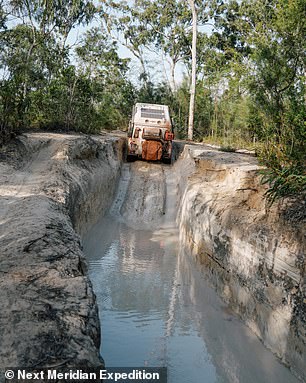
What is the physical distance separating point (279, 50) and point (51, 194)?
40.1ft

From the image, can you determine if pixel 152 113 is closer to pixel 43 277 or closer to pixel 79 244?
pixel 79 244

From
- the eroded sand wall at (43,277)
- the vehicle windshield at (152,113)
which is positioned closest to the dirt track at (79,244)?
the eroded sand wall at (43,277)

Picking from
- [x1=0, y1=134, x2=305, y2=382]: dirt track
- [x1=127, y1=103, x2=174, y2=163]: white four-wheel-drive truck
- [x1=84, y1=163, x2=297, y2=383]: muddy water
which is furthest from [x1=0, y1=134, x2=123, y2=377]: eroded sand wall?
[x1=127, y1=103, x2=174, y2=163]: white four-wheel-drive truck

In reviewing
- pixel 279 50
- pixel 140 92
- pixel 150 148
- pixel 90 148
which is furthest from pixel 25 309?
pixel 140 92

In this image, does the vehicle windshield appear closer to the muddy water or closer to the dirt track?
the dirt track

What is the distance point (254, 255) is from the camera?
18.5 feet

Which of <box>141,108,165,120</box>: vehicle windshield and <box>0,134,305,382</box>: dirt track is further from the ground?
<box>141,108,165,120</box>: vehicle windshield

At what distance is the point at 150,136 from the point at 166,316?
9.86 m

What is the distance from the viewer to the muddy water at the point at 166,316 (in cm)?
478

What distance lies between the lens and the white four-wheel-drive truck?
A: 15.3 m

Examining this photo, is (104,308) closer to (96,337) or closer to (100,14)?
(96,337)

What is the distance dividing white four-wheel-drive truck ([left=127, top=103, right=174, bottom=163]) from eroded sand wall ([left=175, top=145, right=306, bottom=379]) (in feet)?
20.3

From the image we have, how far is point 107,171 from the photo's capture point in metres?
13.2

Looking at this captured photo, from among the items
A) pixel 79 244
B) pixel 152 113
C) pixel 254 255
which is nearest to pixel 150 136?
pixel 152 113
